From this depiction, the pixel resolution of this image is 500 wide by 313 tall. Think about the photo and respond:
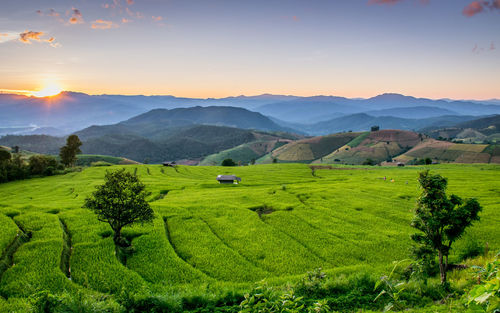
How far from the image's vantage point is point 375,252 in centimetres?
3027

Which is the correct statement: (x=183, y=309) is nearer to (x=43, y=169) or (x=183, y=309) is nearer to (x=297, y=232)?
(x=297, y=232)

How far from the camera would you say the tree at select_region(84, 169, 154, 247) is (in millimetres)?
27984

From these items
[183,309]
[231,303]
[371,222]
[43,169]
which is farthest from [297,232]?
[43,169]

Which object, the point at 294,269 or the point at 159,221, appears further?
the point at 159,221

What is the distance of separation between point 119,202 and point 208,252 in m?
10.7

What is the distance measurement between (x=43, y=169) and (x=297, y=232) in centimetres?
11288

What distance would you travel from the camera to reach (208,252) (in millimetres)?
29438

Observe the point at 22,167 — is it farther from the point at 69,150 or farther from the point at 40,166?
the point at 69,150

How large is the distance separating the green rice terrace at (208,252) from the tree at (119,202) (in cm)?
305

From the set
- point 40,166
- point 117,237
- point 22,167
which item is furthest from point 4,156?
point 117,237

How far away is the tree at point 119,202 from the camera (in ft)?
91.8

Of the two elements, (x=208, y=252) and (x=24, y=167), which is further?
(x=24, y=167)

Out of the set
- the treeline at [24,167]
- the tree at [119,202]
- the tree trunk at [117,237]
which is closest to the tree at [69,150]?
the treeline at [24,167]

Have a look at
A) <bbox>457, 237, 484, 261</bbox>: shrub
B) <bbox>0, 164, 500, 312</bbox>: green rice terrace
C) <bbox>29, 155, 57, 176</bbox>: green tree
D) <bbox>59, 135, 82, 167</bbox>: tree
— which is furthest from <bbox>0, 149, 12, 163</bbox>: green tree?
<bbox>457, 237, 484, 261</bbox>: shrub
